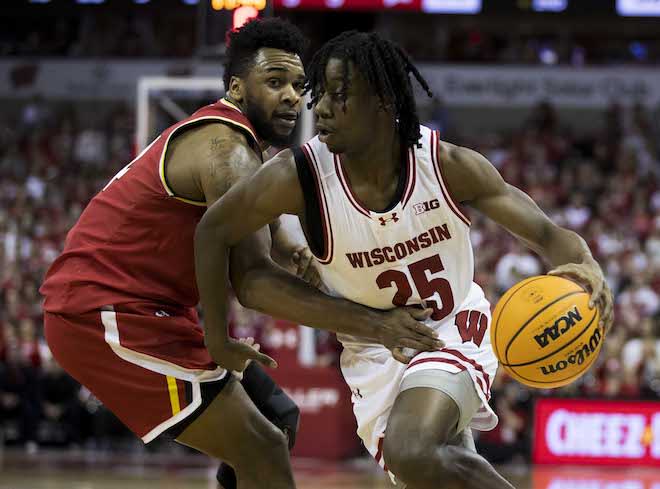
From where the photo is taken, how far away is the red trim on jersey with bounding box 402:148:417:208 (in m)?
3.75

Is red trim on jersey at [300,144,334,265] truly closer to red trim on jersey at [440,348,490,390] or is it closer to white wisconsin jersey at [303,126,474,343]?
white wisconsin jersey at [303,126,474,343]

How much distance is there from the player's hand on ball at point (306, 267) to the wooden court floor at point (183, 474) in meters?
4.09

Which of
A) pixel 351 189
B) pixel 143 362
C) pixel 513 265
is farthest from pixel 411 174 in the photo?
pixel 513 265

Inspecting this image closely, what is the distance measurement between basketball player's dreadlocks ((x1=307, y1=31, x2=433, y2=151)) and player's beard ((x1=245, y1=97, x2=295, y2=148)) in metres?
0.36

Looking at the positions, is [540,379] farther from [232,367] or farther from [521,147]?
[521,147]

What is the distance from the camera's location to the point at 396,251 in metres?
3.78

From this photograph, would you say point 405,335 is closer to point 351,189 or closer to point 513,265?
point 351,189

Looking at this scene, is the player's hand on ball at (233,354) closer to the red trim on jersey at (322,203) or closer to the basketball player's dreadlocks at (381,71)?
the red trim on jersey at (322,203)

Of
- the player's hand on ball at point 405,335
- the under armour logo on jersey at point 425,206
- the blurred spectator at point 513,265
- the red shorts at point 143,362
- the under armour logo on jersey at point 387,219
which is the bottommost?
the blurred spectator at point 513,265

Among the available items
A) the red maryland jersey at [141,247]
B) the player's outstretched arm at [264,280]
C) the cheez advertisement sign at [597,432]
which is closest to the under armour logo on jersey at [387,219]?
the player's outstretched arm at [264,280]

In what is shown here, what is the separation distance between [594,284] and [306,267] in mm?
1090

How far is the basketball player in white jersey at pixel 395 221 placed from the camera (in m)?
3.66

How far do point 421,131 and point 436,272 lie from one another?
1.61 feet

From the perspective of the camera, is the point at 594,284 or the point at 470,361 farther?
the point at 470,361
